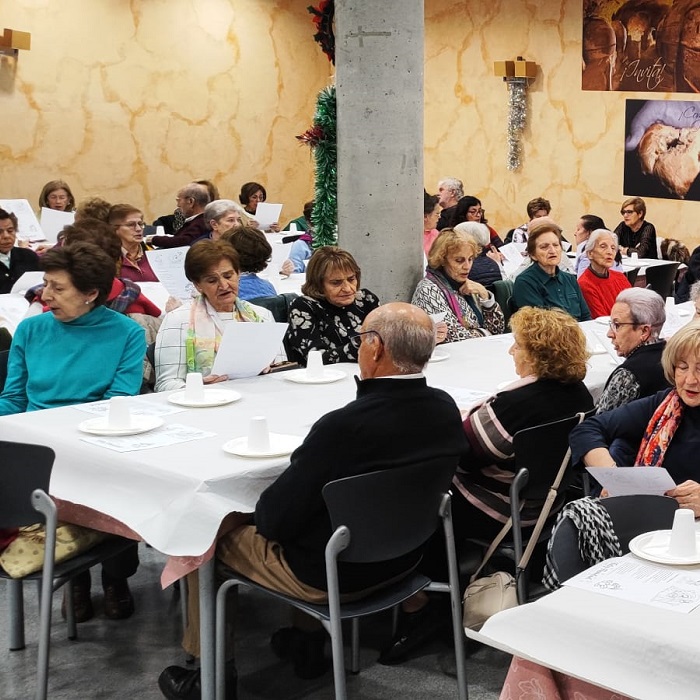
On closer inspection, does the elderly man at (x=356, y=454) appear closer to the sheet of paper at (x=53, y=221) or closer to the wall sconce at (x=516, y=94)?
the sheet of paper at (x=53, y=221)

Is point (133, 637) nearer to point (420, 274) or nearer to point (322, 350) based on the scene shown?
point (322, 350)

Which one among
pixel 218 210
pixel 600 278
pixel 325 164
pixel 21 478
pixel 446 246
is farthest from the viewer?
pixel 218 210

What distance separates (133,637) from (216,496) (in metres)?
1.12

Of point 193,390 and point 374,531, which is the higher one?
point 193,390

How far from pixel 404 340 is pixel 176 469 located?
79 cm

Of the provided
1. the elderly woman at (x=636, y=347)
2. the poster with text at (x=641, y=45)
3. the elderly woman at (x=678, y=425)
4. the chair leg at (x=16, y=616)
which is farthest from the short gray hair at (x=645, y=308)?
the poster with text at (x=641, y=45)

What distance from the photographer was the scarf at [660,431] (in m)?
3.26

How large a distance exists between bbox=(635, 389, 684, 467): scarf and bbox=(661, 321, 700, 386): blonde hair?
8 cm

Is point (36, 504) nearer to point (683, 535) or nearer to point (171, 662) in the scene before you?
point (171, 662)

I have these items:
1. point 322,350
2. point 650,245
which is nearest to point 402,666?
point 322,350

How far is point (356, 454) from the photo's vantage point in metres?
3.02

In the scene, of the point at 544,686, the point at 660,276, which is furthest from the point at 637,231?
the point at 544,686

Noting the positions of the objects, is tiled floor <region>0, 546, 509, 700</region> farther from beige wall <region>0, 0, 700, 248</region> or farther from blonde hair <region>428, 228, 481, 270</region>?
beige wall <region>0, 0, 700, 248</region>

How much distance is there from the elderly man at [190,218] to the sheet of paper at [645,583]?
6.29 meters
